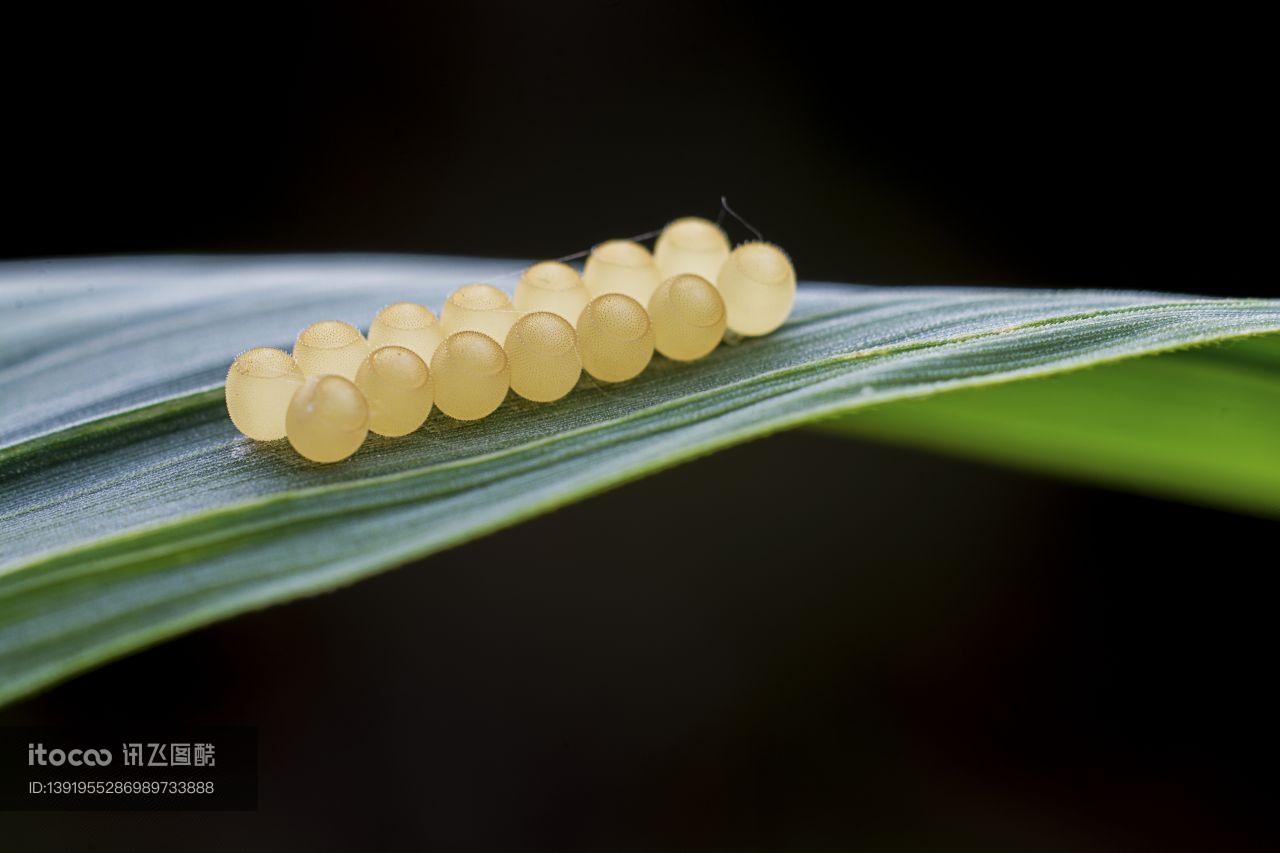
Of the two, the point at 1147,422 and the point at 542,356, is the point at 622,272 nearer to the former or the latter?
the point at 542,356

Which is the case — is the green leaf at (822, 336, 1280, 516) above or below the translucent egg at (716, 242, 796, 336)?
below

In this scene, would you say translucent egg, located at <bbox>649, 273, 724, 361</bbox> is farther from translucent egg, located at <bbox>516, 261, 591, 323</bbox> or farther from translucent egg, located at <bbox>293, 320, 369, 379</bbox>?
translucent egg, located at <bbox>293, 320, 369, 379</bbox>

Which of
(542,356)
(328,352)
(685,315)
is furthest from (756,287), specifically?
(328,352)

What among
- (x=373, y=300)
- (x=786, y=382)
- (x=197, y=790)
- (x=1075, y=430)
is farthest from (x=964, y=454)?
(x=197, y=790)

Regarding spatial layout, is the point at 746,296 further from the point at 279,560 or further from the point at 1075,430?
the point at 279,560

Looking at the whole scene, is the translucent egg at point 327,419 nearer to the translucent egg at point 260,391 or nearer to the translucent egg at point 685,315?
the translucent egg at point 260,391

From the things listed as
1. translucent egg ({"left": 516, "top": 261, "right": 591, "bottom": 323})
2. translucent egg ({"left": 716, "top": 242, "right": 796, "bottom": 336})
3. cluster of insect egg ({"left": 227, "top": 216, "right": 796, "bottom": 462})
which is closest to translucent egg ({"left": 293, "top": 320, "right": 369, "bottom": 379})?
cluster of insect egg ({"left": 227, "top": 216, "right": 796, "bottom": 462})
